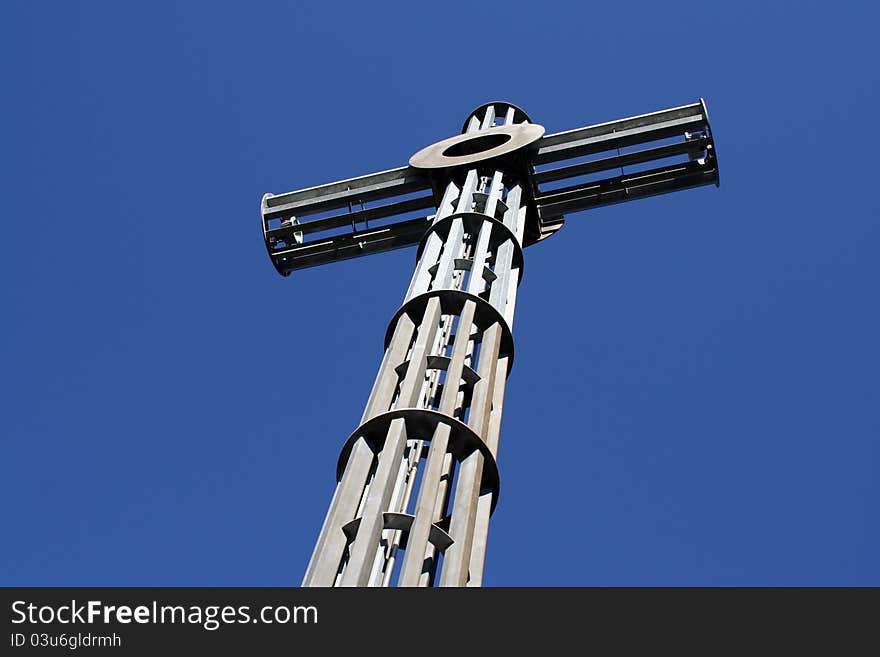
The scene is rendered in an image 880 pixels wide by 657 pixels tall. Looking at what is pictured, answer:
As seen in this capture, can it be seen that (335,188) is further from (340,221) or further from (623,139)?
(623,139)

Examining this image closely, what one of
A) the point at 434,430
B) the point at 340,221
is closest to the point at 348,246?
the point at 340,221

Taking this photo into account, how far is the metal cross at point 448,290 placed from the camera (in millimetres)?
12680

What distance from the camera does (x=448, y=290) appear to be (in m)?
15.9

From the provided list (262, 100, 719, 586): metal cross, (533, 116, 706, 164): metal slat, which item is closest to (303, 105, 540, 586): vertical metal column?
(262, 100, 719, 586): metal cross

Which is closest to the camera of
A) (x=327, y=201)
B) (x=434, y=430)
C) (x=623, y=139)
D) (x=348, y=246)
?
(x=434, y=430)

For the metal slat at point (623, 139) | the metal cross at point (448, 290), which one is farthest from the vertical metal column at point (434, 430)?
the metal slat at point (623, 139)

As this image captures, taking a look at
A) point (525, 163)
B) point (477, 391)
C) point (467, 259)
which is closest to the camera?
point (477, 391)

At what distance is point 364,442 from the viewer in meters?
13.7

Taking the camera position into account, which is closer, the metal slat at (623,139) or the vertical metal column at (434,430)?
the vertical metal column at (434,430)

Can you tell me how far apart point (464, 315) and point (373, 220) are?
786cm

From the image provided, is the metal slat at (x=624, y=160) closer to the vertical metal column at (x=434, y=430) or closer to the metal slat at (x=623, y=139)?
the metal slat at (x=623, y=139)

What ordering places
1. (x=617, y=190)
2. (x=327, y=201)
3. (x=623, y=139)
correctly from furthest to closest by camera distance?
(x=327, y=201) < (x=617, y=190) < (x=623, y=139)
